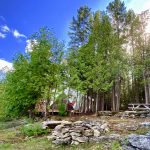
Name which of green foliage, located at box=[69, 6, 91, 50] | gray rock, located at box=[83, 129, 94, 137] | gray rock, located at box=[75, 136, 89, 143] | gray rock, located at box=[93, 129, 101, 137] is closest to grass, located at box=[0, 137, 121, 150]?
gray rock, located at box=[75, 136, 89, 143]

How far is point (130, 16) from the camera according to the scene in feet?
101

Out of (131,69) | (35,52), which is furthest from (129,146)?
(131,69)

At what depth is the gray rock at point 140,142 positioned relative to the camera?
878 centimetres

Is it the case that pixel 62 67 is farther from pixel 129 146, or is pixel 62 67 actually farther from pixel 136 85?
pixel 129 146

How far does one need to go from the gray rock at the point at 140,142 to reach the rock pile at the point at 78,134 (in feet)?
3.64

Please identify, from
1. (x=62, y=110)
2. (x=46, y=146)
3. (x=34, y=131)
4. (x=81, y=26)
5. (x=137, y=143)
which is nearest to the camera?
(x=137, y=143)

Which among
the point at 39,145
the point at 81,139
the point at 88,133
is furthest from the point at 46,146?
the point at 88,133

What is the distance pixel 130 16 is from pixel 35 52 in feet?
43.6

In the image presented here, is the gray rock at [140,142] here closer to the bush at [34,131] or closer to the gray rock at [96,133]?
the gray rock at [96,133]

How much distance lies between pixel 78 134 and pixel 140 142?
9.29 ft

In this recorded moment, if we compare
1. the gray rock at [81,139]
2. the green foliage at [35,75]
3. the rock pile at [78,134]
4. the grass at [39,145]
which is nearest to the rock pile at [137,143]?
the grass at [39,145]

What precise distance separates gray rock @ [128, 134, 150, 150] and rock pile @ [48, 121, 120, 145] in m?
1.11

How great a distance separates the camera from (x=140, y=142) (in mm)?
9016

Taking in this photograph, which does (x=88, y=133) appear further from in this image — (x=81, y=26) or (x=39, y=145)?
(x=81, y=26)
